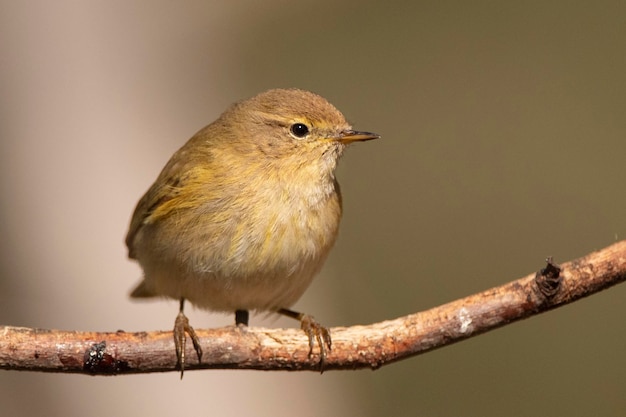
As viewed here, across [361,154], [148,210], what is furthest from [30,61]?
[148,210]

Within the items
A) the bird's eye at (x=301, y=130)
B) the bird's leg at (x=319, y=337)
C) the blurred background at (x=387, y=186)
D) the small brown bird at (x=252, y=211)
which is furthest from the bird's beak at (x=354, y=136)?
the blurred background at (x=387, y=186)

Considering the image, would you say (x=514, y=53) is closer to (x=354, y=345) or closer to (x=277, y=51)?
(x=277, y=51)

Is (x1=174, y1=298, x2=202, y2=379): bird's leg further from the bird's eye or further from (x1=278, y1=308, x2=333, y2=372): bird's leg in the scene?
the bird's eye

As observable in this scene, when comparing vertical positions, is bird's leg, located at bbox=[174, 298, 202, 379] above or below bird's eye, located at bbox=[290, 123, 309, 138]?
below

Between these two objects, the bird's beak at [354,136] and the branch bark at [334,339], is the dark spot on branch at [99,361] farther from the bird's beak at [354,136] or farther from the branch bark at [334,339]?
the bird's beak at [354,136]

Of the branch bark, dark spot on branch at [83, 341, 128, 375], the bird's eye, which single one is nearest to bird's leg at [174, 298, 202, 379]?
the branch bark

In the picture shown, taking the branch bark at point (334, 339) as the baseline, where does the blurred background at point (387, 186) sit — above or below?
above
